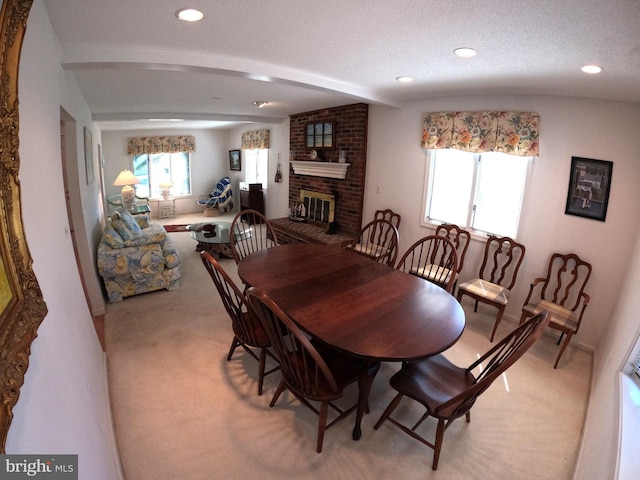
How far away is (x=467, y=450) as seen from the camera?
1.85m

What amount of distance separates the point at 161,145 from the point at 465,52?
779 centimetres

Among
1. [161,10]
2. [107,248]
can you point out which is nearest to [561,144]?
[161,10]

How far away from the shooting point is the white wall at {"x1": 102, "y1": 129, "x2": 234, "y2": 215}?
764 centimetres

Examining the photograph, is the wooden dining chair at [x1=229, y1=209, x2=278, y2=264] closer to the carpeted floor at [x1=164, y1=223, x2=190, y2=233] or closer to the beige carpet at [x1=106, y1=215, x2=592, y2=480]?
the beige carpet at [x1=106, y1=215, x2=592, y2=480]

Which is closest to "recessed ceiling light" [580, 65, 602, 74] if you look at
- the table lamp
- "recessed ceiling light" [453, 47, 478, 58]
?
"recessed ceiling light" [453, 47, 478, 58]

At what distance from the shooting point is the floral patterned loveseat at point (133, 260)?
339 cm

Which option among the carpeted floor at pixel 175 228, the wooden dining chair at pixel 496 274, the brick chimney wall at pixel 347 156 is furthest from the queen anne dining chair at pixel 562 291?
the carpeted floor at pixel 175 228

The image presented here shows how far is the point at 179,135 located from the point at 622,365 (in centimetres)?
900

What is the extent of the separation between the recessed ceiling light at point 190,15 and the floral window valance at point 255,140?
5.25m

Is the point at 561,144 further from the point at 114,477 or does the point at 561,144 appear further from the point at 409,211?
Answer: the point at 114,477

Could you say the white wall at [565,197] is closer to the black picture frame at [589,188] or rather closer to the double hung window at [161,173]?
the black picture frame at [589,188]

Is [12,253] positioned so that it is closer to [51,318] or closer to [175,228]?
[51,318]

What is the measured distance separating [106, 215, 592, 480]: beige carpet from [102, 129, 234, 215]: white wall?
626 cm

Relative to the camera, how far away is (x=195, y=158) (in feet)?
28.2
